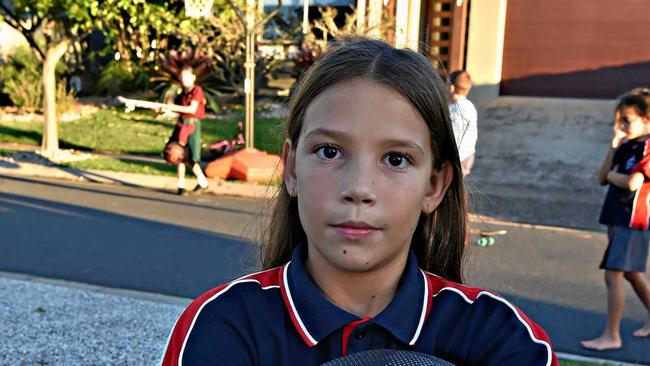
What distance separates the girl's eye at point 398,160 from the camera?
4.81 ft

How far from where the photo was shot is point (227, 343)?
1.40m

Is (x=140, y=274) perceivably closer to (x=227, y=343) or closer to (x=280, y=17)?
(x=227, y=343)

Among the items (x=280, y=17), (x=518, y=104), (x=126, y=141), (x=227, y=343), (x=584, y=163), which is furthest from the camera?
(x=280, y=17)

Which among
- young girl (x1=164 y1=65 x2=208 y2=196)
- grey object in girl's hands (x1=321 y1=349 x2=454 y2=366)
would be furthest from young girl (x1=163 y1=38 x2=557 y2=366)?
young girl (x1=164 y1=65 x2=208 y2=196)

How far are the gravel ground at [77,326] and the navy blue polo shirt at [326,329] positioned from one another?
2928 millimetres

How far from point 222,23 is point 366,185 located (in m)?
17.0

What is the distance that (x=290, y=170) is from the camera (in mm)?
1722

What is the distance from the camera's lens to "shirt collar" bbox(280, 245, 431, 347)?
147cm

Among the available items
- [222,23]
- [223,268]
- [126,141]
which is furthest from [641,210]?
[222,23]

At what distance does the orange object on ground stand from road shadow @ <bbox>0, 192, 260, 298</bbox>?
280 centimetres

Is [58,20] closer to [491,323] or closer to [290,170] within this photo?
[290,170]

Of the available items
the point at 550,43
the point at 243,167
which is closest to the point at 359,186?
the point at 243,167

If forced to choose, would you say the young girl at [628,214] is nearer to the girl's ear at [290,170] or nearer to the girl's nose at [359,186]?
the girl's ear at [290,170]

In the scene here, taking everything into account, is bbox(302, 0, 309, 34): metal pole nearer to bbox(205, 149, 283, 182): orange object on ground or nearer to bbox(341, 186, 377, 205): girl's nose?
bbox(205, 149, 283, 182): orange object on ground
